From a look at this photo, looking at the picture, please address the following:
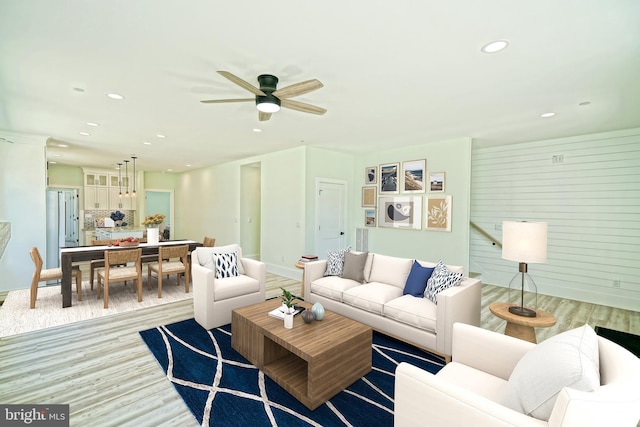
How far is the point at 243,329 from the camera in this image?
2781mm

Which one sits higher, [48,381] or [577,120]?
[577,120]

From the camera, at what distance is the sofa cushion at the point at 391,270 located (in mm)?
3617

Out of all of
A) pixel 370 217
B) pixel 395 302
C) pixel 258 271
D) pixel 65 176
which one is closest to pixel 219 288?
pixel 258 271

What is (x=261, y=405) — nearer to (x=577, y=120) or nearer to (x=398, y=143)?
(x=398, y=143)

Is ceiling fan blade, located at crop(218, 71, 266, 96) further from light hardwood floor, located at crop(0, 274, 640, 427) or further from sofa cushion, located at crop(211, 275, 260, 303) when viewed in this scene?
light hardwood floor, located at crop(0, 274, 640, 427)

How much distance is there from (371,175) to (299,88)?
4190mm

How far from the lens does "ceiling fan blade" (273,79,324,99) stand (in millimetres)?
2322

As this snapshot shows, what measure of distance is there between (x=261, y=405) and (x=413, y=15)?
2.94m

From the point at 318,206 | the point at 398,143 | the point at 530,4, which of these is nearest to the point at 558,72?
the point at 530,4

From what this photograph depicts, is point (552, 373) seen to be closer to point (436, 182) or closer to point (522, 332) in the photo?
point (522, 332)

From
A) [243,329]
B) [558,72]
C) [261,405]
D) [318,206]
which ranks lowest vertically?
[261,405]

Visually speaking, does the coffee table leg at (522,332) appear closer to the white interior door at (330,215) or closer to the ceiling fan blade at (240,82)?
the ceiling fan blade at (240,82)

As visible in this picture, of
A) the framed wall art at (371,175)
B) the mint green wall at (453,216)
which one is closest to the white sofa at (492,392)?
the mint green wall at (453,216)

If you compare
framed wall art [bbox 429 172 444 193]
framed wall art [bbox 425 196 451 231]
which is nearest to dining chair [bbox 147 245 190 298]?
framed wall art [bbox 425 196 451 231]
